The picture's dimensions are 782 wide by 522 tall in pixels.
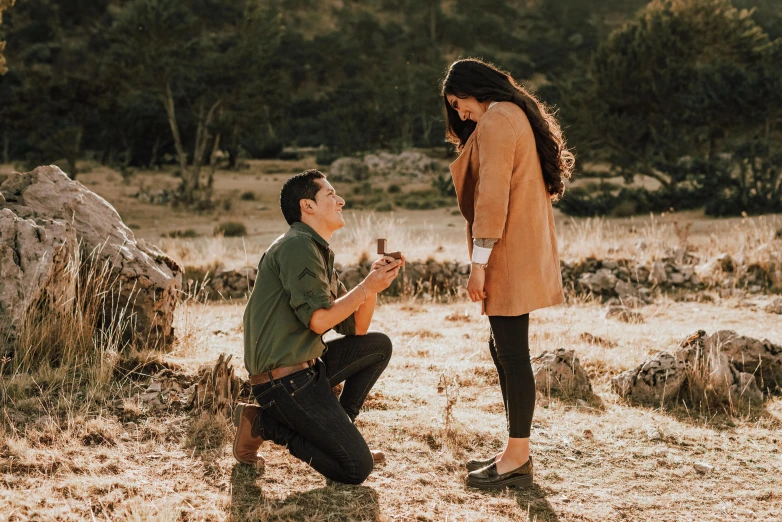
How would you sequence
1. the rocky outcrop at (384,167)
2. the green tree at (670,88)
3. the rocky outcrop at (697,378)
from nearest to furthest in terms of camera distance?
the rocky outcrop at (697,378)
the green tree at (670,88)
the rocky outcrop at (384,167)

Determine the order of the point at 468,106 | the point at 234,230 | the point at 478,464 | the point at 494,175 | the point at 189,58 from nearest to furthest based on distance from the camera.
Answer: the point at 494,175 → the point at 468,106 → the point at 478,464 → the point at 234,230 → the point at 189,58

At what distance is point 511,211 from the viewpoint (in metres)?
3.10

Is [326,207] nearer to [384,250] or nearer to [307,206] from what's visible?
[307,206]

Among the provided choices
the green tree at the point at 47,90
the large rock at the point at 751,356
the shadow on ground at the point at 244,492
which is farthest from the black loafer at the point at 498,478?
the green tree at the point at 47,90

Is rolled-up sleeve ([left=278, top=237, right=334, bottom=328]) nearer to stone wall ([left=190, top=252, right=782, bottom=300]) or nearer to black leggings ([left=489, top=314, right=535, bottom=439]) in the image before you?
black leggings ([left=489, top=314, right=535, bottom=439])

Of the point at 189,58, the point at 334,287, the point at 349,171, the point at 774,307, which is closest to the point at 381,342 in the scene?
the point at 334,287

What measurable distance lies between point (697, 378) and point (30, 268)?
398 cm

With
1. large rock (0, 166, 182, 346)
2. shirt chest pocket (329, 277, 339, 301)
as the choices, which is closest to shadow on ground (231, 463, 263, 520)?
shirt chest pocket (329, 277, 339, 301)

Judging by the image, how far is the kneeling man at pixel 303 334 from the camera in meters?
3.03

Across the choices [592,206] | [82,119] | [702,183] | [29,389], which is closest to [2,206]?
[29,389]

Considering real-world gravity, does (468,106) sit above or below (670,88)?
below

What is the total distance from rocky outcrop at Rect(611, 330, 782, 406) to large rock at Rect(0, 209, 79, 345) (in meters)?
3.43

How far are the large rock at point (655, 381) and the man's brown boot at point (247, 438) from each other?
243 centimetres

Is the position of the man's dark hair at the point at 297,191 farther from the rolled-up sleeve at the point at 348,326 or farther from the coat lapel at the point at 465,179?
the coat lapel at the point at 465,179
